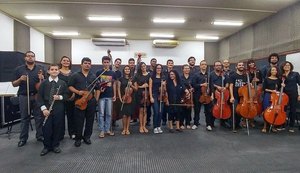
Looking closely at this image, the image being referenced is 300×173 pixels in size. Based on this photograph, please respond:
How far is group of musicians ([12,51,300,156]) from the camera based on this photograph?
370cm

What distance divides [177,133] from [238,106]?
1.23 m

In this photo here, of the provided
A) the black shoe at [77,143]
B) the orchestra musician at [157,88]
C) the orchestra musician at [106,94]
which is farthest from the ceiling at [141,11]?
the black shoe at [77,143]

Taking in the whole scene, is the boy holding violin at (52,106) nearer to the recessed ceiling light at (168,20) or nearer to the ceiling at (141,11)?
the ceiling at (141,11)

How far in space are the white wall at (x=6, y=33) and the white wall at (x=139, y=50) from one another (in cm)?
373

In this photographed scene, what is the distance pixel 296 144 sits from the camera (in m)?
3.76

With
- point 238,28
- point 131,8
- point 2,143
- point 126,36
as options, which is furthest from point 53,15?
point 238,28

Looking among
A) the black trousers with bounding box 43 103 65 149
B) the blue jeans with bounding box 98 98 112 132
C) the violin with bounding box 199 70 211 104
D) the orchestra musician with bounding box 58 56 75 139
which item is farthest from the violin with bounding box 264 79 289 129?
the black trousers with bounding box 43 103 65 149

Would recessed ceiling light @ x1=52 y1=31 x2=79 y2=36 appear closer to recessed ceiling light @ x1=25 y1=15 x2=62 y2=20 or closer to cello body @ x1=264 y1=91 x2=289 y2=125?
recessed ceiling light @ x1=25 y1=15 x2=62 y2=20

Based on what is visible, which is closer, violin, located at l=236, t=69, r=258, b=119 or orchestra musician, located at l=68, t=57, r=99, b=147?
orchestra musician, located at l=68, t=57, r=99, b=147

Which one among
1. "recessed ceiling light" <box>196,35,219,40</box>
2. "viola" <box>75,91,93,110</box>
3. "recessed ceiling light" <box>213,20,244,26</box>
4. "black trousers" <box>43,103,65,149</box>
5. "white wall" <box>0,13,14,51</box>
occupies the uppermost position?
"recessed ceiling light" <box>213,20,244,26</box>

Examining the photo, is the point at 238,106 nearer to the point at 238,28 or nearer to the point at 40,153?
the point at 40,153

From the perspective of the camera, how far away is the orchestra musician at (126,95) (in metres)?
4.30

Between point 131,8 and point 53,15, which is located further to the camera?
point 53,15

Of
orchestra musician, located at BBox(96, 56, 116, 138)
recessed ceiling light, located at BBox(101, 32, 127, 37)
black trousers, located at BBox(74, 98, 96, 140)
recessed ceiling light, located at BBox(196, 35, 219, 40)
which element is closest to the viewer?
black trousers, located at BBox(74, 98, 96, 140)
